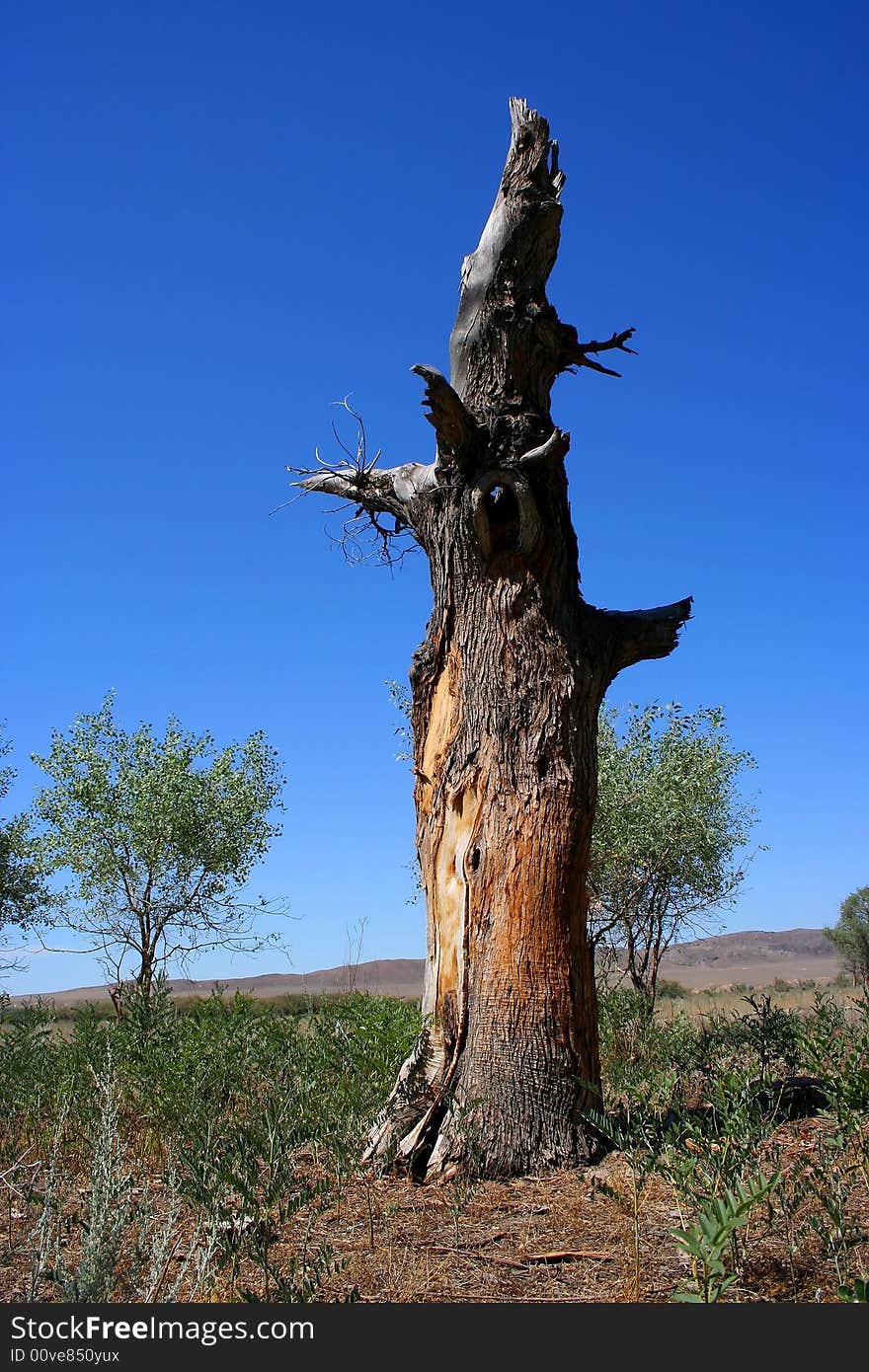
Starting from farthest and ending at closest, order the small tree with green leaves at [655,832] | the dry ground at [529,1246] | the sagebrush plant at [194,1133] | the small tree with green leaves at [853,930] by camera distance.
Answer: the small tree with green leaves at [853,930]
the small tree with green leaves at [655,832]
the dry ground at [529,1246]
the sagebrush plant at [194,1133]

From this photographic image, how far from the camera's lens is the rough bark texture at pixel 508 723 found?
5605 mm

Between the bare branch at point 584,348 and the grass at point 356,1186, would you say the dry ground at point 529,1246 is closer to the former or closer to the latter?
the grass at point 356,1186

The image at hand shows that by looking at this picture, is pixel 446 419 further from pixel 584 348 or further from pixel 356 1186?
pixel 356 1186

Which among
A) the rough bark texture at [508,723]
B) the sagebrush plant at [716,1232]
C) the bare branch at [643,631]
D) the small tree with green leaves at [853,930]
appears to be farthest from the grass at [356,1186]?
the small tree with green leaves at [853,930]

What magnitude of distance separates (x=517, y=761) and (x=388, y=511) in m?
2.73

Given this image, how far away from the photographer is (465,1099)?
5598 millimetres

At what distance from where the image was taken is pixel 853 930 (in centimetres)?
3581

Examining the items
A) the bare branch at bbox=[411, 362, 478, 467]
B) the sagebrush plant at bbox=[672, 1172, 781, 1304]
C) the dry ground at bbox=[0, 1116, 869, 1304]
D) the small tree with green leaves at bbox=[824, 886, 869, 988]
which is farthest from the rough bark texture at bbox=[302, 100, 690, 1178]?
the small tree with green leaves at bbox=[824, 886, 869, 988]

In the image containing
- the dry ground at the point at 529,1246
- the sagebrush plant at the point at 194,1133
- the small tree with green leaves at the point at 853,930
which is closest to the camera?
the sagebrush plant at the point at 194,1133

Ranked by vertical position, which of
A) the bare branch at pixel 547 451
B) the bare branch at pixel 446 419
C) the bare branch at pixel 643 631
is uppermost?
the bare branch at pixel 446 419

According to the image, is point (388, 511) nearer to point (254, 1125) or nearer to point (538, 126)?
→ point (538, 126)

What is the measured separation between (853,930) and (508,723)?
34631 mm

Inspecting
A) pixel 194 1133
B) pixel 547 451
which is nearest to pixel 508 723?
pixel 547 451

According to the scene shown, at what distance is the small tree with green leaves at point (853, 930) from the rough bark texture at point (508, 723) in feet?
109
